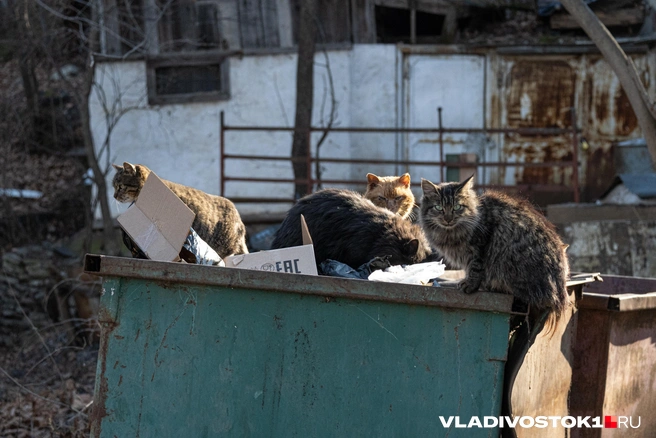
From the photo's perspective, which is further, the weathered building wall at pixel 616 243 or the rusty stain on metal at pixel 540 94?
the rusty stain on metal at pixel 540 94

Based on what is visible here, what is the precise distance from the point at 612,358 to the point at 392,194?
7.84 ft

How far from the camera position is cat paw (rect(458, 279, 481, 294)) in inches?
120

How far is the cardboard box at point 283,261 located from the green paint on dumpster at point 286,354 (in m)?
0.52

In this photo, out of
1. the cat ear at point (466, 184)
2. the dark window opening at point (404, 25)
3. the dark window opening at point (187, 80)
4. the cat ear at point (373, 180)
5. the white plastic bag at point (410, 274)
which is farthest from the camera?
the dark window opening at point (404, 25)

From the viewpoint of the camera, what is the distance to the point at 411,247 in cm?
430

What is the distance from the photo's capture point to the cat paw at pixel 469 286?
10.0 feet

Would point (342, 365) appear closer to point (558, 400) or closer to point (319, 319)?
point (319, 319)

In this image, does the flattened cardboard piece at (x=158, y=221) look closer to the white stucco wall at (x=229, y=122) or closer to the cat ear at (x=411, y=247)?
the cat ear at (x=411, y=247)

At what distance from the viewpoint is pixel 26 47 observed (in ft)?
45.6

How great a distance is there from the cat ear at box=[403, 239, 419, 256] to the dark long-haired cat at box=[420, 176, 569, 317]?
513 mm

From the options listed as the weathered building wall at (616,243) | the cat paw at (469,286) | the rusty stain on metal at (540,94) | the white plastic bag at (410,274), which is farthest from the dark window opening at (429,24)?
the cat paw at (469,286)

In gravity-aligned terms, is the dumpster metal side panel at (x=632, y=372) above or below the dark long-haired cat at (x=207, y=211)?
below

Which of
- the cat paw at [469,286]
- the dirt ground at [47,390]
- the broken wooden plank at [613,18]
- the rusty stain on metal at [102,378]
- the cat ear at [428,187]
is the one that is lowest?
the dirt ground at [47,390]

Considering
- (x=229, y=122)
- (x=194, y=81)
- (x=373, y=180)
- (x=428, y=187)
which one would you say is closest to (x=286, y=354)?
(x=428, y=187)
